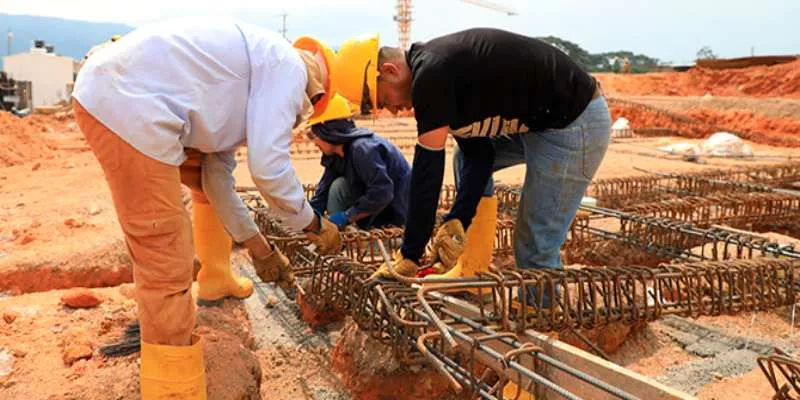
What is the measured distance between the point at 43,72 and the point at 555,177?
4875cm

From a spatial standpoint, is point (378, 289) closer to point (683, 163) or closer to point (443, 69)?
point (443, 69)

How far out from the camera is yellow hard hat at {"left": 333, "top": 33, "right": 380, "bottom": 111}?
2.70 m

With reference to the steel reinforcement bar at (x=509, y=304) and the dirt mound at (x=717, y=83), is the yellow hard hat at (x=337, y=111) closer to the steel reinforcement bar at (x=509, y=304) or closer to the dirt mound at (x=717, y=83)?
the steel reinforcement bar at (x=509, y=304)

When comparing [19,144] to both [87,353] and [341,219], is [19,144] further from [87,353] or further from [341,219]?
[87,353]

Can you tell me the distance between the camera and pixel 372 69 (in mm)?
2715

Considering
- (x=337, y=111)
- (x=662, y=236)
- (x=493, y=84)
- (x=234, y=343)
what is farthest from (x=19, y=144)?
(x=493, y=84)

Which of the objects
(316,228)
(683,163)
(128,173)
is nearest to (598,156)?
(316,228)

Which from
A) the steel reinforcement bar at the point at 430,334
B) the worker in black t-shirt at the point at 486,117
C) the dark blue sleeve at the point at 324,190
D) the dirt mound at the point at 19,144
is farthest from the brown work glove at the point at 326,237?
the dirt mound at the point at 19,144

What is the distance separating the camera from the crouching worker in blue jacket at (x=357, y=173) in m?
4.51

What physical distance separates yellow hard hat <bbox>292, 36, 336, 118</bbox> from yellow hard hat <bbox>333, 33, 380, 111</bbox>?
1.1 inches

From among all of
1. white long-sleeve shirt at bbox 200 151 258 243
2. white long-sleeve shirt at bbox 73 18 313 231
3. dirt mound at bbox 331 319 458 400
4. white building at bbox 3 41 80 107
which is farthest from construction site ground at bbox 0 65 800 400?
white building at bbox 3 41 80 107

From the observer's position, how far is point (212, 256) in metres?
3.77

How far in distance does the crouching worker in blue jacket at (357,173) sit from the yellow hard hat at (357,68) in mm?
1573

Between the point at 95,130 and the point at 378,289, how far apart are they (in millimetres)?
1174
